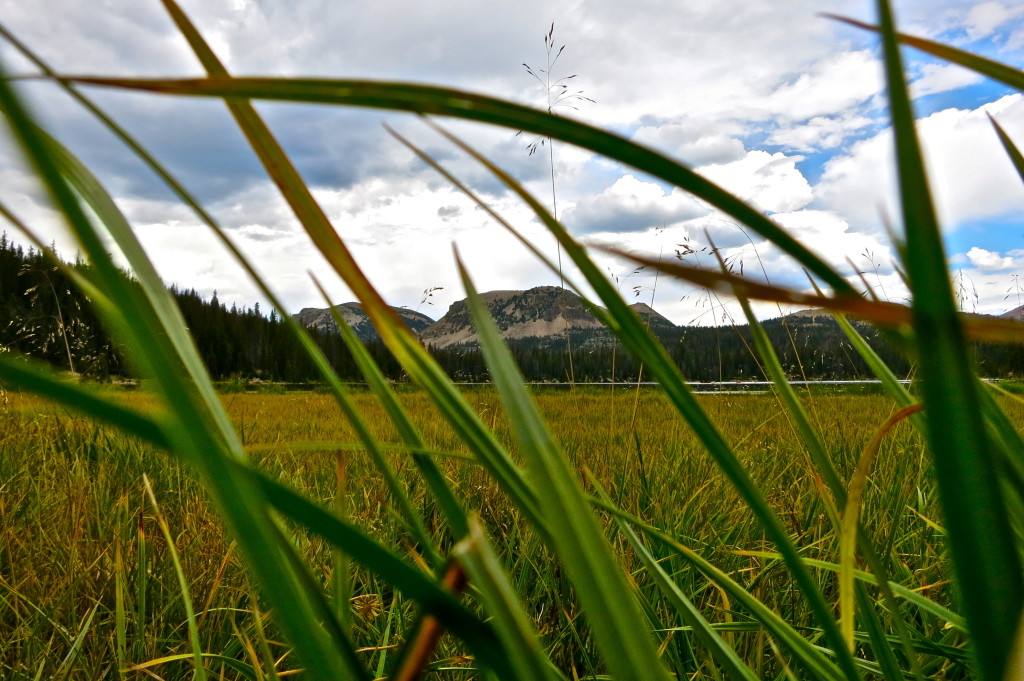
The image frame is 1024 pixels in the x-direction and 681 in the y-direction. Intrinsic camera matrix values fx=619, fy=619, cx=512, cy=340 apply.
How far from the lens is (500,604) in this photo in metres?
0.23

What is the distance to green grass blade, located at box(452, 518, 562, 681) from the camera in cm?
23

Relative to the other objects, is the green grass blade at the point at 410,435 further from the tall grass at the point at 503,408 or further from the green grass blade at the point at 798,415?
the green grass blade at the point at 798,415

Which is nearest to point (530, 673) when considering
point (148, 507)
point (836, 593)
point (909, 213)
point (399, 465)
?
point (909, 213)

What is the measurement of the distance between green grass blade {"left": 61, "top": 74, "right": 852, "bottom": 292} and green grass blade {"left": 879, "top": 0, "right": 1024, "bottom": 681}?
1.8 inches

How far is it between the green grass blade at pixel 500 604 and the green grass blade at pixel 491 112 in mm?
159

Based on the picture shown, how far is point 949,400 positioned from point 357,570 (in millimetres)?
1418

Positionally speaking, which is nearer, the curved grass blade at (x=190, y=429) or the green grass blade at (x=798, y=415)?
the curved grass blade at (x=190, y=429)

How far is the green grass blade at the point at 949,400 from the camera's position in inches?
8.2

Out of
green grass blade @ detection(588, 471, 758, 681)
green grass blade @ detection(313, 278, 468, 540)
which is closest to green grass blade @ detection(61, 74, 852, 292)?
green grass blade @ detection(313, 278, 468, 540)

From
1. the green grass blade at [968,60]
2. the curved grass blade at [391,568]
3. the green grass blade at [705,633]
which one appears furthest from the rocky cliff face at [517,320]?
the curved grass blade at [391,568]

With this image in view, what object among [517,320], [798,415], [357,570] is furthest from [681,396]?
[517,320]

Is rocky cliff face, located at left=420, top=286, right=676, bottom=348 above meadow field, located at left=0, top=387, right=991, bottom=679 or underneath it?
above

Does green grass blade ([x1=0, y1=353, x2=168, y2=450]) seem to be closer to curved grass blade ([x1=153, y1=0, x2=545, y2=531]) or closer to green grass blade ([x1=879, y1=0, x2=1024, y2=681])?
curved grass blade ([x1=153, y1=0, x2=545, y2=531])

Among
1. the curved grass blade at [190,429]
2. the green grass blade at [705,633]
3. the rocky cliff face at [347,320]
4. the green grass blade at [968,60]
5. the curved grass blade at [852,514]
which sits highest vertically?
the rocky cliff face at [347,320]
